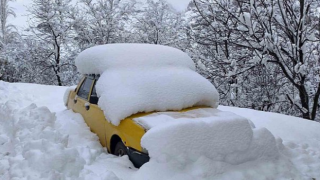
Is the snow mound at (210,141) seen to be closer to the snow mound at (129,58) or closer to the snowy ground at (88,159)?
the snowy ground at (88,159)

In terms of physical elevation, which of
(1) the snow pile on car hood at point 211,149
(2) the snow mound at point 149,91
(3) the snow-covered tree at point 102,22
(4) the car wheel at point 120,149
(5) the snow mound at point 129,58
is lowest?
(4) the car wheel at point 120,149

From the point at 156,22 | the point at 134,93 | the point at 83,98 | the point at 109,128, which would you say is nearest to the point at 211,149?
the point at 134,93

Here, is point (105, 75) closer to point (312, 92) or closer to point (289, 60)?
point (289, 60)

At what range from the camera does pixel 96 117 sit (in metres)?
4.85

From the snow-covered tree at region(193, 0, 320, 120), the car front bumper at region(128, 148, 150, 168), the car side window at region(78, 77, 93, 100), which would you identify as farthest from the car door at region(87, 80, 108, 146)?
the snow-covered tree at region(193, 0, 320, 120)

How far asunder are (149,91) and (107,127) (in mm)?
780

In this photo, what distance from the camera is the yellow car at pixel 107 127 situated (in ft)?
12.4

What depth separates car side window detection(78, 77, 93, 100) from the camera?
5.35 m

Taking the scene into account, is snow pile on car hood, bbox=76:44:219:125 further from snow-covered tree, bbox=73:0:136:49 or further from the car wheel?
snow-covered tree, bbox=73:0:136:49

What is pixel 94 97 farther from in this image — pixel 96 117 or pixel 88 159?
pixel 88 159

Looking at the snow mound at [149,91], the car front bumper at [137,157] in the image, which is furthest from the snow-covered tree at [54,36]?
the car front bumper at [137,157]

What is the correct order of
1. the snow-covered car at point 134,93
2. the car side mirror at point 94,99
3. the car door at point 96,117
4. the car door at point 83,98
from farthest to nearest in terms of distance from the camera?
the car door at point 83,98
the car side mirror at point 94,99
the car door at point 96,117
the snow-covered car at point 134,93

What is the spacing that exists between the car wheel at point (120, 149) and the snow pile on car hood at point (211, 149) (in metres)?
0.46

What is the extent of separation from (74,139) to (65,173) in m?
1.40
